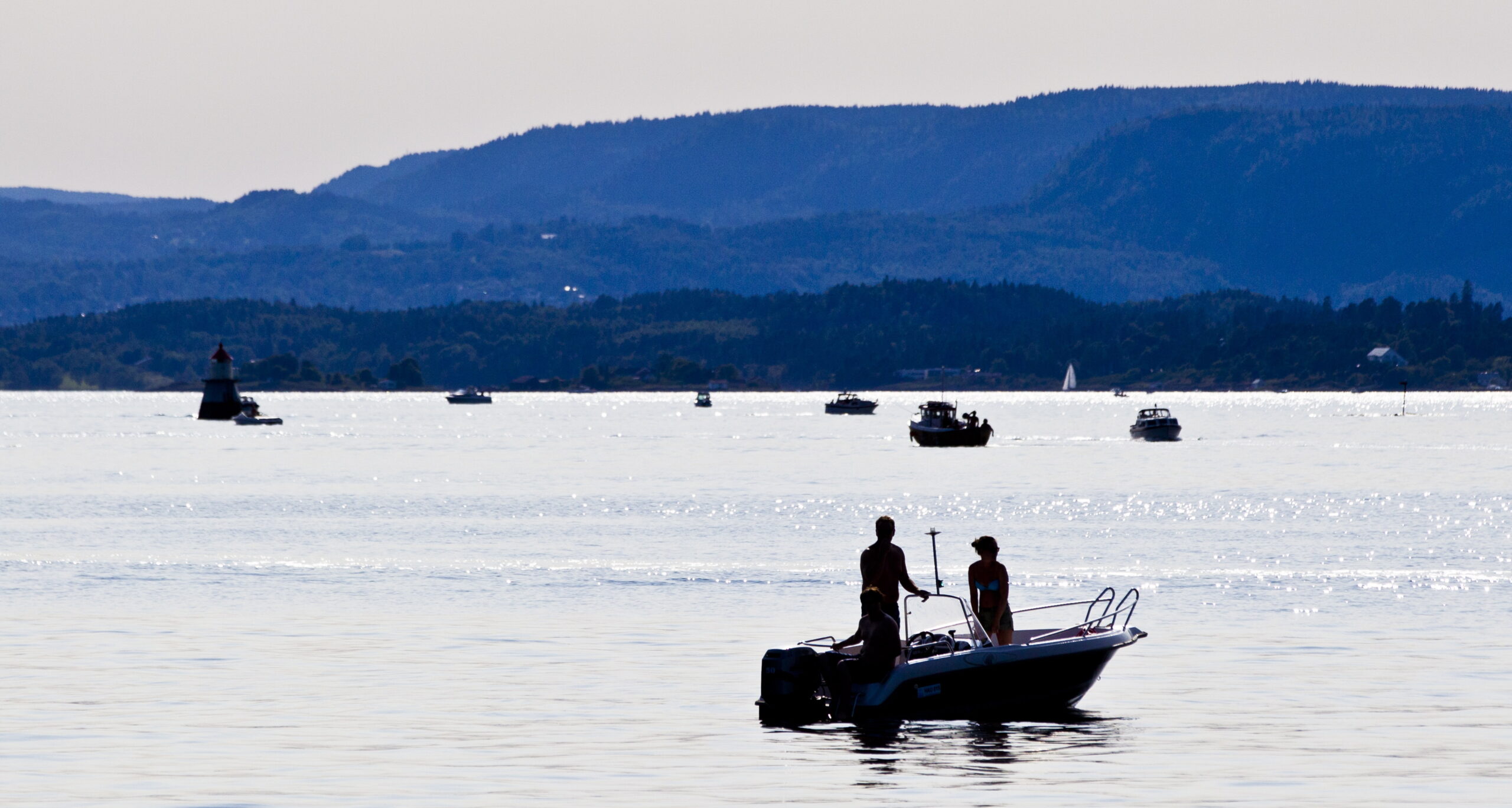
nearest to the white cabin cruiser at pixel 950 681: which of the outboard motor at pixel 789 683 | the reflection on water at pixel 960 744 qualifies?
the outboard motor at pixel 789 683

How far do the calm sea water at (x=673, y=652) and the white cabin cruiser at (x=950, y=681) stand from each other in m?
0.56

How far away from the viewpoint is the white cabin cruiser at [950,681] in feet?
114

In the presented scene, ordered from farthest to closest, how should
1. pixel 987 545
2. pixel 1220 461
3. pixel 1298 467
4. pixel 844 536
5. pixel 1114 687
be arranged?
pixel 1220 461 < pixel 1298 467 < pixel 844 536 < pixel 1114 687 < pixel 987 545

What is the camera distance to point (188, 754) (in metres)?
31.7

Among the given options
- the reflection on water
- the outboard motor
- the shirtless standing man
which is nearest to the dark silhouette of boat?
the reflection on water

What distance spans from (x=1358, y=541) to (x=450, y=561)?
33486 millimetres

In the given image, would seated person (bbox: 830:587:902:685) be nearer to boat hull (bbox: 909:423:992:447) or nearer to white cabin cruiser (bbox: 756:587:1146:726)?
white cabin cruiser (bbox: 756:587:1146:726)

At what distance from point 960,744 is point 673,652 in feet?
41.9

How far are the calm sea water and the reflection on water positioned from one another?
0.32 ft

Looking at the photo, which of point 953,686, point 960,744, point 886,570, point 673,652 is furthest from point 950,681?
point 673,652

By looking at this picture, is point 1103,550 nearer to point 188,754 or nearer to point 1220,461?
point 188,754

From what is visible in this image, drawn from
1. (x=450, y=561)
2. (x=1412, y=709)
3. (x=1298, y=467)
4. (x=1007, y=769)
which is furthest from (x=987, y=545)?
(x=1298, y=467)

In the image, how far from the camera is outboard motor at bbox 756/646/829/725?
34562 millimetres

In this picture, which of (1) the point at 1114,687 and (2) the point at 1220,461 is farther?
(2) the point at 1220,461
